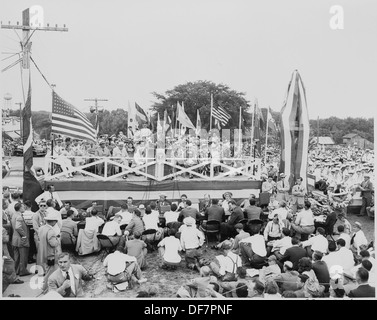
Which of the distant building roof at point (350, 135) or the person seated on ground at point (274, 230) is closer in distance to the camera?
the person seated on ground at point (274, 230)

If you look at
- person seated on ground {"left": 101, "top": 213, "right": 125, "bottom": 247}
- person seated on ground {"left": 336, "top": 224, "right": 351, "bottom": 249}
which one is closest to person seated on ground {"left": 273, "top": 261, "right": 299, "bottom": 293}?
person seated on ground {"left": 336, "top": 224, "right": 351, "bottom": 249}

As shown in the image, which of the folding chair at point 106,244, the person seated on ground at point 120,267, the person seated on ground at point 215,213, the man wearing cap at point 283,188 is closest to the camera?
the person seated on ground at point 120,267

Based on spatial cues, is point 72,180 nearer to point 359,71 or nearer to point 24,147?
point 24,147

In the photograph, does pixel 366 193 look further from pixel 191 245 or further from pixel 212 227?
pixel 191 245

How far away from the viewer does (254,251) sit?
7090 mm

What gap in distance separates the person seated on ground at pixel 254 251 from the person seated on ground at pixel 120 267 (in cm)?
184

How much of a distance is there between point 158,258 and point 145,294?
1.00 meters

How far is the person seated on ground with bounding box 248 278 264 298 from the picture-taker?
240 inches

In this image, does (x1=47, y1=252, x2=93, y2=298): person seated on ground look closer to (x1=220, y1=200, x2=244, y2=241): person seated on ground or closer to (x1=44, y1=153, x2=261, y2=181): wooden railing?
(x1=220, y1=200, x2=244, y2=241): person seated on ground

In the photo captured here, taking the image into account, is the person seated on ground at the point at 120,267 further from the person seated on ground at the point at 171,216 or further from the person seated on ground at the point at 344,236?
the person seated on ground at the point at 344,236

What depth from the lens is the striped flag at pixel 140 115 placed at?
945 centimetres

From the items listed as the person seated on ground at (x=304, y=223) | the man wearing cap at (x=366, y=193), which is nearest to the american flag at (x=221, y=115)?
the person seated on ground at (x=304, y=223)

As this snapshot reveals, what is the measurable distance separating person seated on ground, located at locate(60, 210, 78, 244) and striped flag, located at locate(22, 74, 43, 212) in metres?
0.79

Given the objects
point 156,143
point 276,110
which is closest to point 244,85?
point 276,110
